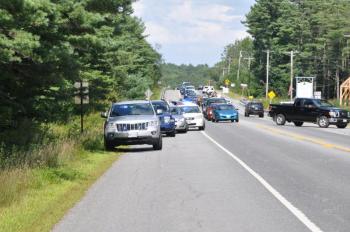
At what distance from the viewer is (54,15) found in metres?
15.3

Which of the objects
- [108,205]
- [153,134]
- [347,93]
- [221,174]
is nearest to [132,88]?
[347,93]

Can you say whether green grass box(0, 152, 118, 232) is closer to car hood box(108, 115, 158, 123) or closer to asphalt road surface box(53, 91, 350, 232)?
asphalt road surface box(53, 91, 350, 232)

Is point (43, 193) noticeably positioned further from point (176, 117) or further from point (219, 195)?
point (176, 117)

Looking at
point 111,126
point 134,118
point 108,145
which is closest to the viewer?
point 111,126

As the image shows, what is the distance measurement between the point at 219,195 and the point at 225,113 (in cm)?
4059

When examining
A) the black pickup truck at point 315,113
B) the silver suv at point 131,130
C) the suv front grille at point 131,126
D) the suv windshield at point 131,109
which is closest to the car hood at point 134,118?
the silver suv at point 131,130

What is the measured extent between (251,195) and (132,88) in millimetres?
59692

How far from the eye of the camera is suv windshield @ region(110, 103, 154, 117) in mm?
24344

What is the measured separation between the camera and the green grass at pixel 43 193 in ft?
31.4

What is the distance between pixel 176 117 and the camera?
1447 inches

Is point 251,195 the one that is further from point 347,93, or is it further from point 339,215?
point 347,93

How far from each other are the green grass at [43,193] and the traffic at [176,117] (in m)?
5.37

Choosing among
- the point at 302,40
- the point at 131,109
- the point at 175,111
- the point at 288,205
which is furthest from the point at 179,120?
the point at 302,40

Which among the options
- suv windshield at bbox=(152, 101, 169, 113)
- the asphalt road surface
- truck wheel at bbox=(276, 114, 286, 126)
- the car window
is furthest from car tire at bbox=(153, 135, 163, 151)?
truck wheel at bbox=(276, 114, 286, 126)
